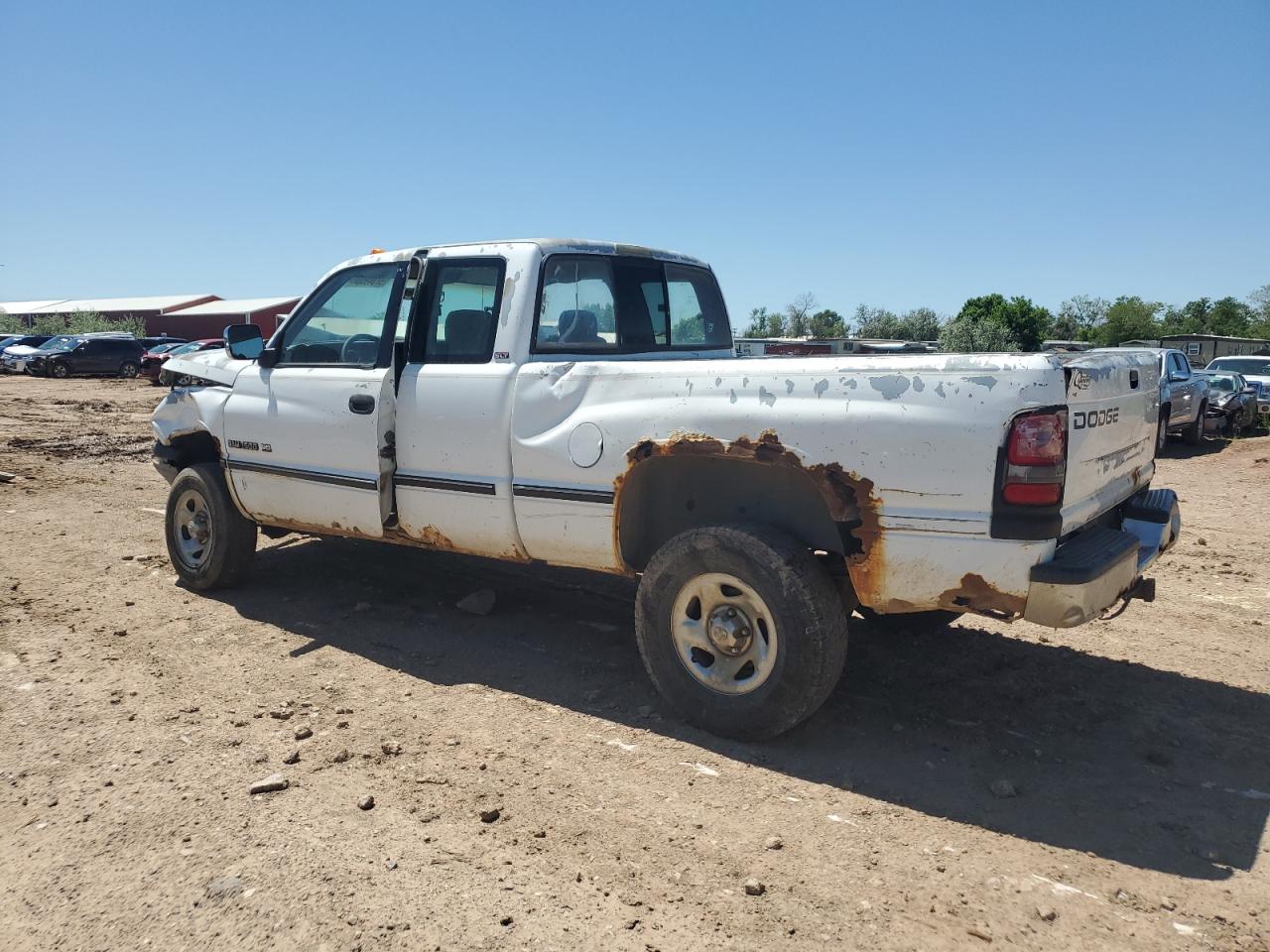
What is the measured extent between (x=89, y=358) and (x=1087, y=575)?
121ft

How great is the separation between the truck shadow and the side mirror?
1.55 meters

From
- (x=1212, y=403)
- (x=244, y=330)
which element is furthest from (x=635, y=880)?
(x=1212, y=403)

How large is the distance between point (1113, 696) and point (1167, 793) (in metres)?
1.00

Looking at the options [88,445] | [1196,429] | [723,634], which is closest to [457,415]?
[723,634]

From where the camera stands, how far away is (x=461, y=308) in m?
4.81

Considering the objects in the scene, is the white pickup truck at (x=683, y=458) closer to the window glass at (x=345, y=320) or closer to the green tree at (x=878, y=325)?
the window glass at (x=345, y=320)

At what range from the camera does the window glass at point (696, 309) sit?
5.54 m

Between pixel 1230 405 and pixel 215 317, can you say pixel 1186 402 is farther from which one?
pixel 215 317

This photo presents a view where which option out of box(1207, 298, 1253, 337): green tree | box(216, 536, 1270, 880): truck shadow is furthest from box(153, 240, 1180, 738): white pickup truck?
box(1207, 298, 1253, 337): green tree

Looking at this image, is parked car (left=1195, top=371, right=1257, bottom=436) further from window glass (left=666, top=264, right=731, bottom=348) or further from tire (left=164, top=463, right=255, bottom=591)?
tire (left=164, top=463, right=255, bottom=591)

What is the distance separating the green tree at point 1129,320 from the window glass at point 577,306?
2984 inches

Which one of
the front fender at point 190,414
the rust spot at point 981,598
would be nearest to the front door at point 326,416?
the front fender at point 190,414

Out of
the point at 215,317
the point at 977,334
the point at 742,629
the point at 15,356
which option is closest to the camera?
the point at 742,629

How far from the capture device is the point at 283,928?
265 centimetres
